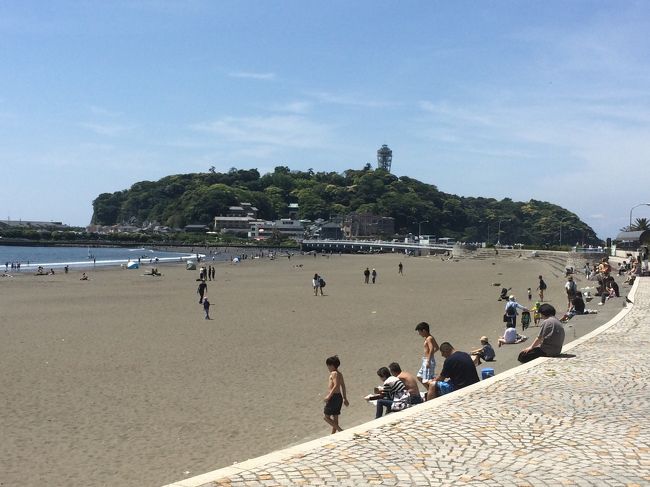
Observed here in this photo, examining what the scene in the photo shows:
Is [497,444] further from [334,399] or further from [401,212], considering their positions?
[401,212]

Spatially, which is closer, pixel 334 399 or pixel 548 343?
pixel 334 399

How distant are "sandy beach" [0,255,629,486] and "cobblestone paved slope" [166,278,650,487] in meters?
2.18

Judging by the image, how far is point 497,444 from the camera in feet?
21.9

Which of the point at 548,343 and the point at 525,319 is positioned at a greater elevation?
the point at 548,343

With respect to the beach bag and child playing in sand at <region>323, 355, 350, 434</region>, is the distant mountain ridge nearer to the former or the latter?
A: the beach bag

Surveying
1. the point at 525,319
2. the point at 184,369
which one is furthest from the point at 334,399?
the point at 525,319

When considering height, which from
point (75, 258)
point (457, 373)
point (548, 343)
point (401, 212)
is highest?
point (401, 212)

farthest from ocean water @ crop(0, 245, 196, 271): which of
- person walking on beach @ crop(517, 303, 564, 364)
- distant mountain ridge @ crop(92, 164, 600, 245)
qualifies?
distant mountain ridge @ crop(92, 164, 600, 245)

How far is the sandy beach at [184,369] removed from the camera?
A: 8.59 metres

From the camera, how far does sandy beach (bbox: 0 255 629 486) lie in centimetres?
859

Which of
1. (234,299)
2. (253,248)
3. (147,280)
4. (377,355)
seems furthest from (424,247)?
(377,355)

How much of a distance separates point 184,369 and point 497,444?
8760 mm

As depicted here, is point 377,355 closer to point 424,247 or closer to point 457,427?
point 457,427

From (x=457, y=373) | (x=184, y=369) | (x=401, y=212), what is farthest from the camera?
(x=401, y=212)
